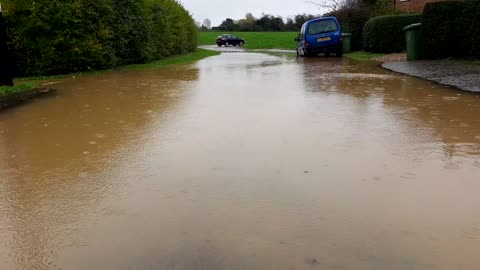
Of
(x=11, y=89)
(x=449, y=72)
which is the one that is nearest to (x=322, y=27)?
(x=449, y=72)

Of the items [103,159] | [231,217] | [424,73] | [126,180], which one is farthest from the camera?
[424,73]

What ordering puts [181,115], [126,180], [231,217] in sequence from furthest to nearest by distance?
[181,115] < [126,180] < [231,217]

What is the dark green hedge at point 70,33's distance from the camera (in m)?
13.9

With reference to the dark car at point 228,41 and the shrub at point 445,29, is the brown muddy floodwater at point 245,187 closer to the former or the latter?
the shrub at point 445,29

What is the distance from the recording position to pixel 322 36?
1970 cm

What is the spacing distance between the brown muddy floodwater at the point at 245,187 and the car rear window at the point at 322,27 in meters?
13.0

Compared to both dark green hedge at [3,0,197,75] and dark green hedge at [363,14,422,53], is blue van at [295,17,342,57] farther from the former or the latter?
dark green hedge at [3,0,197,75]

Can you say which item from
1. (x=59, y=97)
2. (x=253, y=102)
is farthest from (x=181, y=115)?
(x=59, y=97)

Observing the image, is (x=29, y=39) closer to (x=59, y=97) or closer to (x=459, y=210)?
(x=59, y=97)

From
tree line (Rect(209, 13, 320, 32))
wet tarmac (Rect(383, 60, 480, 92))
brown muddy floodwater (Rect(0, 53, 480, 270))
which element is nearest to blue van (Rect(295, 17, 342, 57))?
wet tarmac (Rect(383, 60, 480, 92))

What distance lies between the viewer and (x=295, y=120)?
621 centimetres

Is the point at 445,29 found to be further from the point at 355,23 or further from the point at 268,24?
the point at 268,24

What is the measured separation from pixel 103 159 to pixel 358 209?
8.90 ft

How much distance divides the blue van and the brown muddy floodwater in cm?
1288
